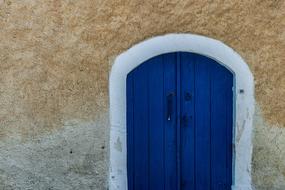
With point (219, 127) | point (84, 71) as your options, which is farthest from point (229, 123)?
point (84, 71)

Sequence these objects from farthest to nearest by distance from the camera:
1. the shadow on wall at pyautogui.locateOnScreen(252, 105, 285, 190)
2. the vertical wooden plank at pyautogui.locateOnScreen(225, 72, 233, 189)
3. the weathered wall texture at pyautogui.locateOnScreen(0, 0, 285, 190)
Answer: the vertical wooden plank at pyautogui.locateOnScreen(225, 72, 233, 189), the shadow on wall at pyautogui.locateOnScreen(252, 105, 285, 190), the weathered wall texture at pyautogui.locateOnScreen(0, 0, 285, 190)

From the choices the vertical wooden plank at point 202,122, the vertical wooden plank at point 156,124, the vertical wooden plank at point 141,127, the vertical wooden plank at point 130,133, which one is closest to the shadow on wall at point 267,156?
the vertical wooden plank at point 202,122

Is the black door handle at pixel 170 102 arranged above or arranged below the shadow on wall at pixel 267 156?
above

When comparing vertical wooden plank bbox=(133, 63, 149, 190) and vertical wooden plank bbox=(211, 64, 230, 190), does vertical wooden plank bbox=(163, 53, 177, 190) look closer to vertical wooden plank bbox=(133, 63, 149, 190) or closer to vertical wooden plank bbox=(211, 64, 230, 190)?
vertical wooden plank bbox=(133, 63, 149, 190)

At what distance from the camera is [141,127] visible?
4598mm

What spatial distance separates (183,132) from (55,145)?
115 cm

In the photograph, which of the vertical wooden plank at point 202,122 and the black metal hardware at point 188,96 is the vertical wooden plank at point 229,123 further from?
the black metal hardware at point 188,96

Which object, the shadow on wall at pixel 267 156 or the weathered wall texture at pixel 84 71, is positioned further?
the shadow on wall at pixel 267 156

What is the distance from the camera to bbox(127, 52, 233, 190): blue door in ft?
14.9

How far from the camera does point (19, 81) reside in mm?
4359

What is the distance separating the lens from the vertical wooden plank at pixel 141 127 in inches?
179

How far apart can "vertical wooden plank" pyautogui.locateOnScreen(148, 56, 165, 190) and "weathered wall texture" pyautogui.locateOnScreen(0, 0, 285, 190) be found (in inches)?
15.4

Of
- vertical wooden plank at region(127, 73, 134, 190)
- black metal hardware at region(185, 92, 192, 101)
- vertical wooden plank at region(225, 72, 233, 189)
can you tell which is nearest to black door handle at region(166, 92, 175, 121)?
black metal hardware at region(185, 92, 192, 101)

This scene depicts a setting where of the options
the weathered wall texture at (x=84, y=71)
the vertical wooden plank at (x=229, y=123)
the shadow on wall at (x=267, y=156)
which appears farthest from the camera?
the vertical wooden plank at (x=229, y=123)
